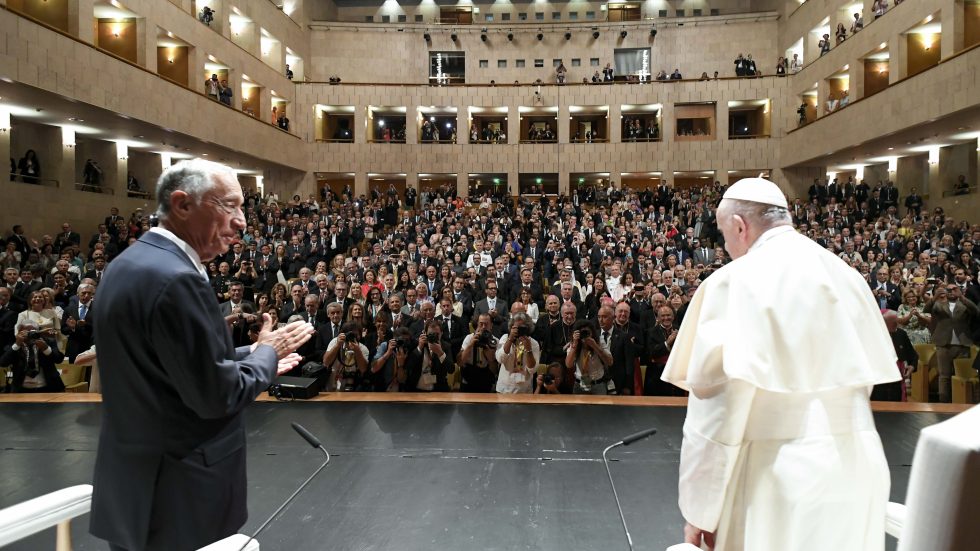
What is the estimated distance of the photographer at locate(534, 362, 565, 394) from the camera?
5961mm

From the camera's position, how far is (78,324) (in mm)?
6734

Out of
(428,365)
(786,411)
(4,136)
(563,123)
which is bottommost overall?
(428,365)

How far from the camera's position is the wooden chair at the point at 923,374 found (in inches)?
276

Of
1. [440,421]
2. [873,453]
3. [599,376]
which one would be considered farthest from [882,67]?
[873,453]

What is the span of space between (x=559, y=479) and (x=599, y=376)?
241 centimetres

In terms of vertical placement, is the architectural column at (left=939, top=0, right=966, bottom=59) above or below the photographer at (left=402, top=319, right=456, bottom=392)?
above

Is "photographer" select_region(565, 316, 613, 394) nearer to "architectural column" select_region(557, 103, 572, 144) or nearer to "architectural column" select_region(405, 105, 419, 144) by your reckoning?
"architectural column" select_region(557, 103, 572, 144)

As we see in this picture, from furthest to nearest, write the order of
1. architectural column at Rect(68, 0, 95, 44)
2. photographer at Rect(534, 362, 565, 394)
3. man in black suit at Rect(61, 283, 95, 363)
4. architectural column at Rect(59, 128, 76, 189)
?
architectural column at Rect(59, 128, 76, 189) < architectural column at Rect(68, 0, 95, 44) < man in black suit at Rect(61, 283, 95, 363) < photographer at Rect(534, 362, 565, 394)

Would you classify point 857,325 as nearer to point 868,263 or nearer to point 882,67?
point 868,263

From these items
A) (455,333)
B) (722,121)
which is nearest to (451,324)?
(455,333)

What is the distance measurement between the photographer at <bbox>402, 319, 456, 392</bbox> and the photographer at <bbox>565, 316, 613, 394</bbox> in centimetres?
134

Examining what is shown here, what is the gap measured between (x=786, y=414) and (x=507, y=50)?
27952 mm

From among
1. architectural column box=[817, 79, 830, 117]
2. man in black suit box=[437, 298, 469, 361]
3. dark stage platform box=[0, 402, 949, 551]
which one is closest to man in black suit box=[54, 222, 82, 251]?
dark stage platform box=[0, 402, 949, 551]

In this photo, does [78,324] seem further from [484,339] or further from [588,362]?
[588,362]
